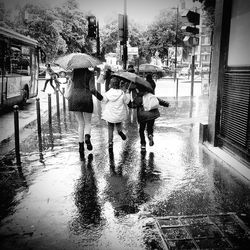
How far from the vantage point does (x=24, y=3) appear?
4275cm

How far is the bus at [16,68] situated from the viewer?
12828 mm

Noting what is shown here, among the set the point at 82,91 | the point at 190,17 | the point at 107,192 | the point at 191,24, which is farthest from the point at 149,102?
the point at 191,24

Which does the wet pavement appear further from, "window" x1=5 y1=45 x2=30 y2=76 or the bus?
"window" x1=5 y1=45 x2=30 y2=76

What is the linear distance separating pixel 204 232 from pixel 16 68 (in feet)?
40.7

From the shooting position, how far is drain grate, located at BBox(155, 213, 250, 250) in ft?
11.7

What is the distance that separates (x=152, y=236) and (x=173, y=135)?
5474mm

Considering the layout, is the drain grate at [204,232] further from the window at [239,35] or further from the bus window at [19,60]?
the bus window at [19,60]

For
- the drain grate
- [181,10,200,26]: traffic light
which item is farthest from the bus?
the drain grate

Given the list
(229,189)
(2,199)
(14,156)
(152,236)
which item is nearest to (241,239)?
(152,236)

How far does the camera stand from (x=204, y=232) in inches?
150

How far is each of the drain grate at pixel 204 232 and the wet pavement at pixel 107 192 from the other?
127mm

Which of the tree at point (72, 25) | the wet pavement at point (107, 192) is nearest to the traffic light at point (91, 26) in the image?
the wet pavement at point (107, 192)

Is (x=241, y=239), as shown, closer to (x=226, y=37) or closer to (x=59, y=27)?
(x=226, y=37)

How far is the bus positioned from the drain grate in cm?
1033
